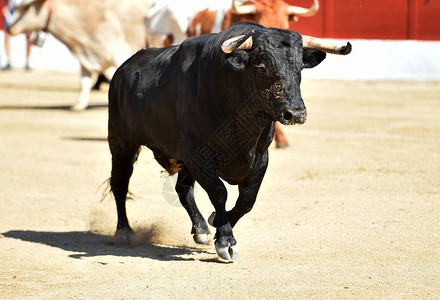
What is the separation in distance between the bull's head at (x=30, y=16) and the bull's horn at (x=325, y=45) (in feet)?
28.7

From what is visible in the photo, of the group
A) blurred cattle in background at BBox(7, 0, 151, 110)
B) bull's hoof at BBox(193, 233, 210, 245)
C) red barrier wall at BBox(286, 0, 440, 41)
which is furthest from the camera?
red barrier wall at BBox(286, 0, 440, 41)

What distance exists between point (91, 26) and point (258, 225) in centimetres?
756

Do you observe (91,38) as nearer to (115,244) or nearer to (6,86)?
(6,86)

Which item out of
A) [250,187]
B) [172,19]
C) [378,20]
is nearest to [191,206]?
[250,187]

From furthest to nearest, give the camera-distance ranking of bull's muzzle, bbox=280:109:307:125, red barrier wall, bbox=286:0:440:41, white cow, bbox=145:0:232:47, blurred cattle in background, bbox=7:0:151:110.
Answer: red barrier wall, bbox=286:0:440:41 → blurred cattle in background, bbox=7:0:151:110 → white cow, bbox=145:0:232:47 → bull's muzzle, bbox=280:109:307:125

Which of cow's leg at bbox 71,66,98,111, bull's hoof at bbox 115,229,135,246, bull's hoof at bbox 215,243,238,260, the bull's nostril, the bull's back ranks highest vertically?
the bull's nostril

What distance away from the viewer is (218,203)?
4.18 metres

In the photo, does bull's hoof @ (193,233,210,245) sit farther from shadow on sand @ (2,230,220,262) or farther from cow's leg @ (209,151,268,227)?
cow's leg @ (209,151,268,227)

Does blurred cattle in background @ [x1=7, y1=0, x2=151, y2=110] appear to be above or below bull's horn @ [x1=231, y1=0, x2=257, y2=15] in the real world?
below

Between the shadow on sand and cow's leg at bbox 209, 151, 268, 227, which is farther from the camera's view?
the shadow on sand

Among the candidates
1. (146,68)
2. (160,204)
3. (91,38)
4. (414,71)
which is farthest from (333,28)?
(146,68)

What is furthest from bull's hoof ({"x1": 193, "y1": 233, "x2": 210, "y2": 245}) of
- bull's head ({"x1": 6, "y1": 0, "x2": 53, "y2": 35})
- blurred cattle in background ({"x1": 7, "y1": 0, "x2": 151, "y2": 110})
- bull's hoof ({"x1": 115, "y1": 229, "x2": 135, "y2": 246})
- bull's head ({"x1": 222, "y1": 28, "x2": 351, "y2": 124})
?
bull's head ({"x1": 6, "y1": 0, "x2": 53, "y2": 35})

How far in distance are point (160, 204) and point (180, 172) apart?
3.52 feet

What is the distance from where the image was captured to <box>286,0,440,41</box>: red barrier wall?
51.1ft
